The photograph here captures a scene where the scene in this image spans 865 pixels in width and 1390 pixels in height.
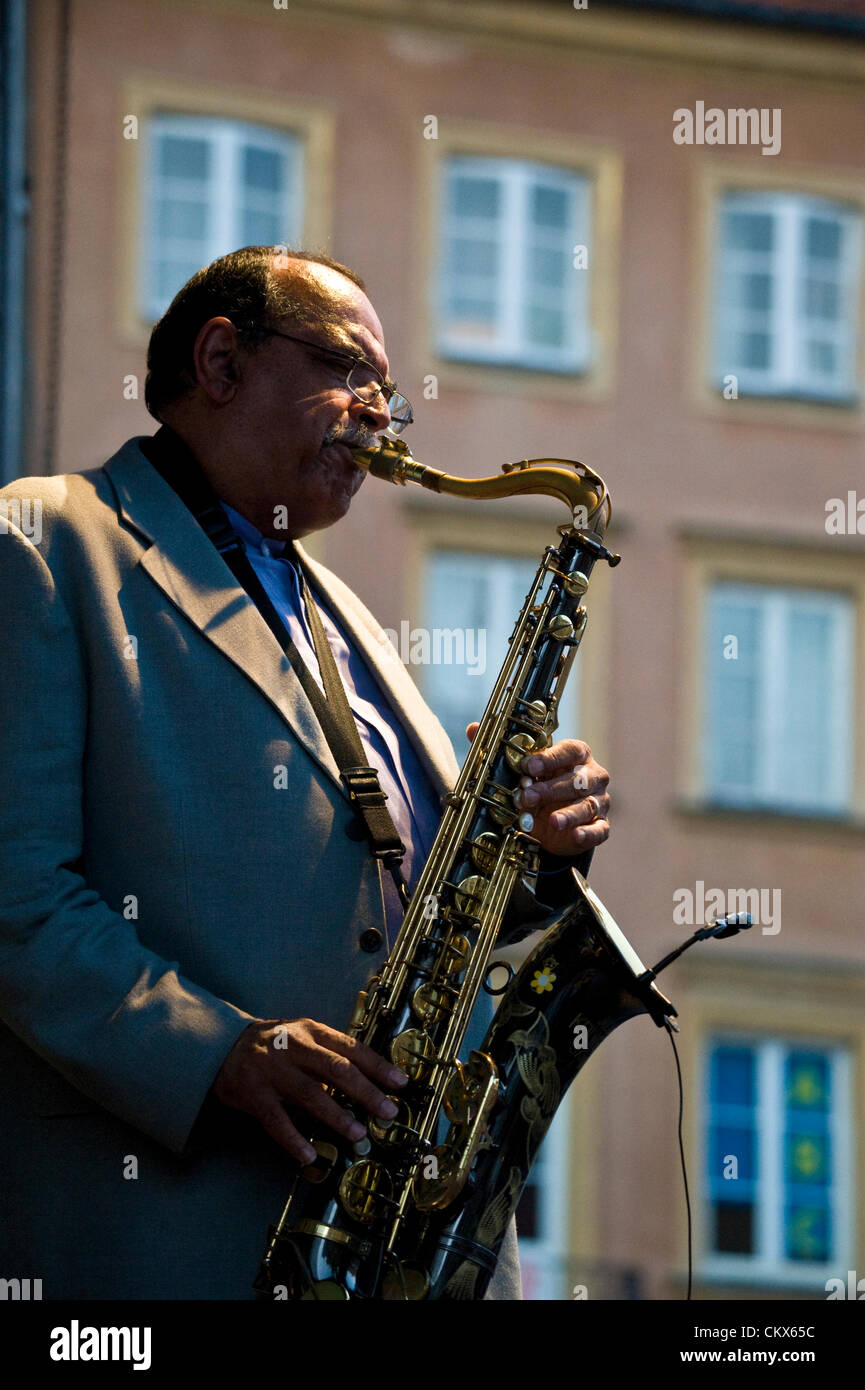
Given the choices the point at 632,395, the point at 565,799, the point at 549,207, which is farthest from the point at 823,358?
the point at 565,799

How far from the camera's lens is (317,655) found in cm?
390

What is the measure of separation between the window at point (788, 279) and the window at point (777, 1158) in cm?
479

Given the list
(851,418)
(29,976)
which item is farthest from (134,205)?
(29,976)

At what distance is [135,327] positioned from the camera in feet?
49.6

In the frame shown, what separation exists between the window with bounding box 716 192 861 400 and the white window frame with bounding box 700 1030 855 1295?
15.3ft

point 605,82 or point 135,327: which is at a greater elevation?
point 605,82

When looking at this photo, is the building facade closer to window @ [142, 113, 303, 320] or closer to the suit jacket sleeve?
window @ [142, 113, 303, 320]

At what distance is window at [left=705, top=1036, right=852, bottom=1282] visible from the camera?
1492cm

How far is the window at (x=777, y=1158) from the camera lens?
14922 mm

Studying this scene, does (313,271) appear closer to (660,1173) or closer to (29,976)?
(29,976)

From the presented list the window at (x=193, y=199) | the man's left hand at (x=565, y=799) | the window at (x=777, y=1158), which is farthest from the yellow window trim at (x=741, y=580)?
the man's left hand at (x=565, y=799)

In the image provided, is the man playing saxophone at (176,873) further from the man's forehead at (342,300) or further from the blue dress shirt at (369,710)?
the man's forehead at (342,300)

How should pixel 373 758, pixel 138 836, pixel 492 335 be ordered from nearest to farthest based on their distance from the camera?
pixel 138 836 < pixel 373 758 < pixel 492 335
